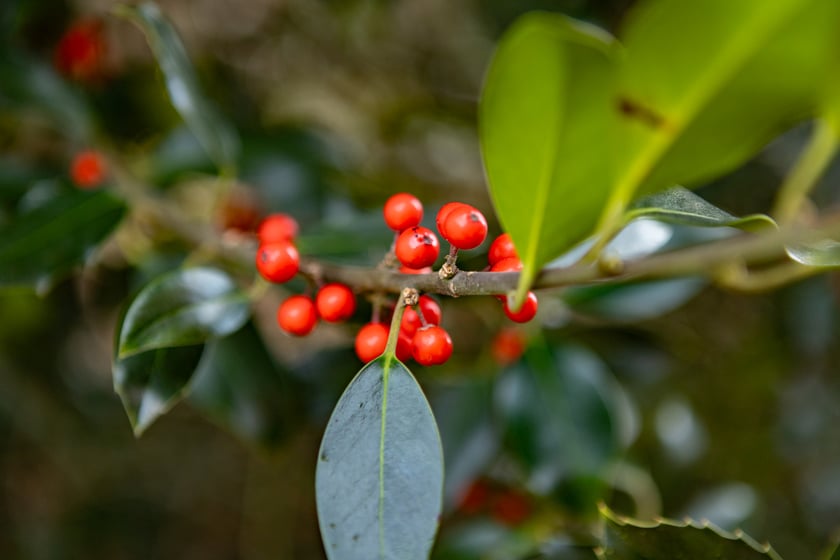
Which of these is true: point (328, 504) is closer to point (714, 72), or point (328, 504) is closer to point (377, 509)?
point (377, 509)

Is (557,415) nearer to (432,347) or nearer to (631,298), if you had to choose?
(631,298)

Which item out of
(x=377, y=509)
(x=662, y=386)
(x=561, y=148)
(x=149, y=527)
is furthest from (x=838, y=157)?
(x=149, y=527)

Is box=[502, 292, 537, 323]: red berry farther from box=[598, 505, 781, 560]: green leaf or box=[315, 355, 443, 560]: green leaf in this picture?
box=[598, 505, 781, 560]: green leaf

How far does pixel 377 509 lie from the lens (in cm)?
50

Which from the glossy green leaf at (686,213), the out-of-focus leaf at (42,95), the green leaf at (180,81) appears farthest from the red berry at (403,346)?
the out-of-focus leaf at (42,95)

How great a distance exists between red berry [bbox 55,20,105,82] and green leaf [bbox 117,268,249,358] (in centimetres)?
73

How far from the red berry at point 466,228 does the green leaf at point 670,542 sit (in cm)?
29

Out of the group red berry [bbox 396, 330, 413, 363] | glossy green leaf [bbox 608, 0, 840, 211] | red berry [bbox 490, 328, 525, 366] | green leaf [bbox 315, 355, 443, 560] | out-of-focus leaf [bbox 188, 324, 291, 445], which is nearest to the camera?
glossy green leaf [bbox 608, 0, 840, 211]

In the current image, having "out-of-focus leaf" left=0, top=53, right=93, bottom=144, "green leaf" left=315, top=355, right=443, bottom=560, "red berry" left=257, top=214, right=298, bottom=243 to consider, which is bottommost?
"out-of-focus leaf" left=0, top=53, right=93, bottom=144

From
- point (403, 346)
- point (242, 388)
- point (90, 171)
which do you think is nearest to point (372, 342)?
point (403, 346)

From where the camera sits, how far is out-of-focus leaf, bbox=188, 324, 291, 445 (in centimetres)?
96

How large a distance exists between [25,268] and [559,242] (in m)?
0.63

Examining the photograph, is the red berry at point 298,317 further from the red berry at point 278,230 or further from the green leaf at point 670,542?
the green leaf at point 670,542

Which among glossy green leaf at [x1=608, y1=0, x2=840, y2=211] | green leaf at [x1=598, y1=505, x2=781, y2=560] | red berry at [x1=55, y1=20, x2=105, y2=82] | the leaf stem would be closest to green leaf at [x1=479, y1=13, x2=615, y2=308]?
glossy green leaf at [x1=608, y1=0, x2=840, y2=211]
